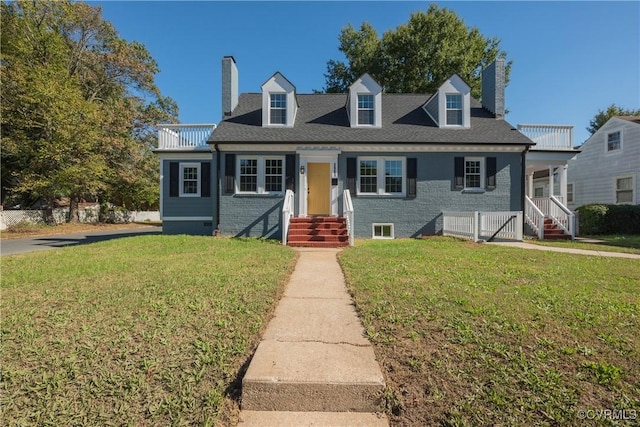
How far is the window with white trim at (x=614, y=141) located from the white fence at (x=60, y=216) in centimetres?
3650

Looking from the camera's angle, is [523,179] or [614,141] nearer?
[523,179]

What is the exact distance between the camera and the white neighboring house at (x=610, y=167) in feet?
51.5

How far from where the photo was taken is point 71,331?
3121 millimetres

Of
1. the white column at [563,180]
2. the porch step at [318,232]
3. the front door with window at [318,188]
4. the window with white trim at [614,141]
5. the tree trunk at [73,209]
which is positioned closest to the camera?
the porch step at [318,232]

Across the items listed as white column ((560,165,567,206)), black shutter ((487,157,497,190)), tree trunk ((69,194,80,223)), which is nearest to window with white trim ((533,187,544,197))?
white column ((560,165,567,206))

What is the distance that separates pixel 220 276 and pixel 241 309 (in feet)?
5.62

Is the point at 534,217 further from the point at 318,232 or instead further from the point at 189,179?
the point at 189,179

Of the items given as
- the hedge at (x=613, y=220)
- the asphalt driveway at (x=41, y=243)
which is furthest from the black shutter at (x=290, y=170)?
the hedge at (x=613, y=220)

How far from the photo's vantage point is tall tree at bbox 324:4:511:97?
22297 mm

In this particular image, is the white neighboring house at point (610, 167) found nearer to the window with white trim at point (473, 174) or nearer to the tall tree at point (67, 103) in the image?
the window with white trim at point (473, 174)

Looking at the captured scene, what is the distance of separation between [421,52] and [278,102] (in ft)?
53.4

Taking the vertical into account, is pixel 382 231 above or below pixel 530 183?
below

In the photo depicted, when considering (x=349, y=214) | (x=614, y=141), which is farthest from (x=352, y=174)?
(x=614, y=141)

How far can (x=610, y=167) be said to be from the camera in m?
16.9
